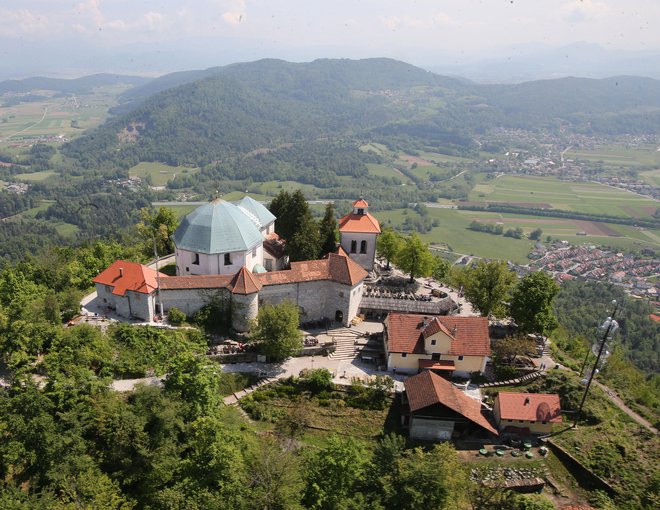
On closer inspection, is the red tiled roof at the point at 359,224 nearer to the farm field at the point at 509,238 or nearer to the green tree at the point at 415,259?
the green tree at the point at 415,259

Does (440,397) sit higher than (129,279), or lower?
lower

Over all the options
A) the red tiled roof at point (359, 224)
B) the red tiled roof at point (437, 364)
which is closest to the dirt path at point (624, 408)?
the red tiled roof at point (437, 364)

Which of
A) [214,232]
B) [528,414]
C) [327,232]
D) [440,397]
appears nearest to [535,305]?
[528,414]

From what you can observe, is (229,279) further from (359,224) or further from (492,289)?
(492,289)

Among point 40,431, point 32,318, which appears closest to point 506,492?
point 40,431

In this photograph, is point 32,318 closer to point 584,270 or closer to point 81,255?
point 81,255

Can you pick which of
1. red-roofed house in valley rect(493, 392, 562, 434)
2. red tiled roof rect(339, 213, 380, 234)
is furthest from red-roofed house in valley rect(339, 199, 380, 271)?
red-roofed house in valley rect(493, 392, 562, 434)
